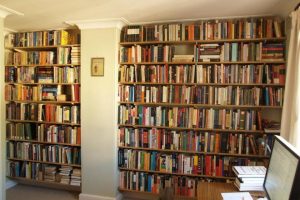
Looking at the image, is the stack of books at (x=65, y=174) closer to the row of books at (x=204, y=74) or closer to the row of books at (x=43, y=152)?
the row of books at (x=43, y=152)

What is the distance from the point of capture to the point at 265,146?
9.05ft

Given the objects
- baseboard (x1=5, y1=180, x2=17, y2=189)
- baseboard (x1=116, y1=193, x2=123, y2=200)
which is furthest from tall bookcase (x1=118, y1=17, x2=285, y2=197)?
baseboard (x1=5, y1=180, x2=17, y2=189)

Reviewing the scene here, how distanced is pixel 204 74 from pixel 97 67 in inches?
54.6

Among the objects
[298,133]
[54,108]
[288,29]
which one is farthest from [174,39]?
[54,108]

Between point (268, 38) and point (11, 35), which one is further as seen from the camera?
point (11, 35)

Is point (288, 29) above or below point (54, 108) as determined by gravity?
above

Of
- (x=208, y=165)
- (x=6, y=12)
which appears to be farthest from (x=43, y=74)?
A: (x=208, y=165)

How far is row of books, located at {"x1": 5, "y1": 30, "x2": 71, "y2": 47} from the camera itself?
3391mm

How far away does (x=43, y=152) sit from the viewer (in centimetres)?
352

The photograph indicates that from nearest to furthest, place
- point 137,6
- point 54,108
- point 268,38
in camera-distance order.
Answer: point 137,6 < point 268,38 < point 54,108

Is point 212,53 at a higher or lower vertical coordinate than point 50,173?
higher

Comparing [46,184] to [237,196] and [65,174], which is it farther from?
[237,196]

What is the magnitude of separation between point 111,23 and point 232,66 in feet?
5.27

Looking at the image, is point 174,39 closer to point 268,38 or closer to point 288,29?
point 268,38
